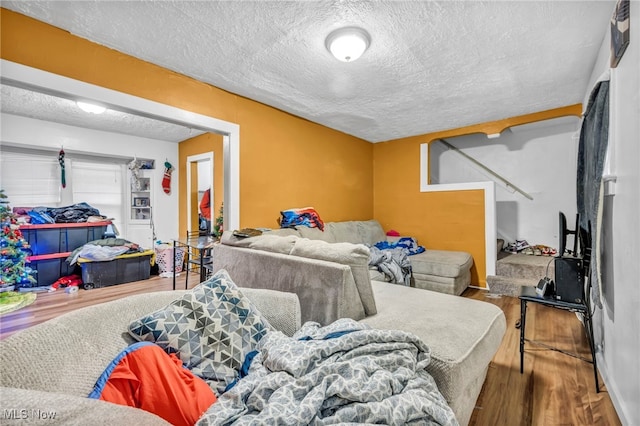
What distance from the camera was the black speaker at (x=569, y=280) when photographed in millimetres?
1818

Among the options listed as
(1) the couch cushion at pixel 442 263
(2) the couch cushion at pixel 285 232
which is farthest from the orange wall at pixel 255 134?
(1) the couch cushion at pixel 442 263

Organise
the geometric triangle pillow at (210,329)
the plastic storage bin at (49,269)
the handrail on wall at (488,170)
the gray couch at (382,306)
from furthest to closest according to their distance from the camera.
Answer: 1. the handrail on wall at (488,170)
2. the plastic storage bin at (49,269)
3. the gray couch at (382,306)
4. the geometric triangle pillow at (210,329)

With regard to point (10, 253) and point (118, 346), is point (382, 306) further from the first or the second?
point (10, 253)

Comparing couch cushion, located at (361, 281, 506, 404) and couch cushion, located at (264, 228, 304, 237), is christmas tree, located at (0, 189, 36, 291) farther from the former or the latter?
couch cushion, located at (361, 281, 506, 404)

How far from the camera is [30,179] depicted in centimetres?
417

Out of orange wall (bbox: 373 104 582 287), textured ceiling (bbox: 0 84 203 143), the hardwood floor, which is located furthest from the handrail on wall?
textured ceiling (bbox: 0 84 203 143)

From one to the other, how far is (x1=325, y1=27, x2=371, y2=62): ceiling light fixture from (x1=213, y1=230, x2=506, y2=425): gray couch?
1.38 metres

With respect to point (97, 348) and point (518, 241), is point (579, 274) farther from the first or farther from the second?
point (518, 241)

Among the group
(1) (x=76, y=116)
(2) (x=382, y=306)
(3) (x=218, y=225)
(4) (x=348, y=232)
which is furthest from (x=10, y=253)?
(2) (x=382, y=306)

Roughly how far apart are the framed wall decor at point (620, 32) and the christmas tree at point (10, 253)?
5719mm

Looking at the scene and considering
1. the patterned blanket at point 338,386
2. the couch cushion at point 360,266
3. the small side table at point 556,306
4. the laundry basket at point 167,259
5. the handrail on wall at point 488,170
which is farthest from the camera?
the laundry basket at point 167,259

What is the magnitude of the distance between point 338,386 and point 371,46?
219 centimetres

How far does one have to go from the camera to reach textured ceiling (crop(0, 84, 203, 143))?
3164 mm

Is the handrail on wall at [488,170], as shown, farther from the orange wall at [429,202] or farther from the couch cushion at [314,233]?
the couch cushion at [314,233]
